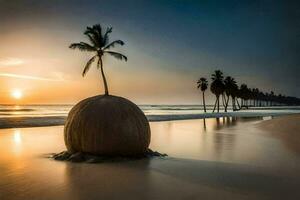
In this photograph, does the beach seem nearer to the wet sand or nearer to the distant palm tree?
the wet sand

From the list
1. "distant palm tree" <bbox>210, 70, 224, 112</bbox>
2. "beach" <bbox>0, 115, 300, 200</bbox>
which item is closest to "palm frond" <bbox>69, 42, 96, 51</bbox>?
"beach" <bbox>0, 115, 300, 200</bbox>

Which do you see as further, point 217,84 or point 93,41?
point 217,84

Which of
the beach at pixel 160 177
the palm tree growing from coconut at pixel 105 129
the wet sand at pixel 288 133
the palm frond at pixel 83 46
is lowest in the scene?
the wet sand at pixel 288 133

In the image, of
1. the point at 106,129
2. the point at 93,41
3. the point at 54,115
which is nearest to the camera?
the point at 106,129

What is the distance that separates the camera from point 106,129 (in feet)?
38.8

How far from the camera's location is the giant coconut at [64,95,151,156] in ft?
39.0

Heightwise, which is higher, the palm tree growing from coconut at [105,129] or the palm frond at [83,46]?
the palm frond at [83,46]

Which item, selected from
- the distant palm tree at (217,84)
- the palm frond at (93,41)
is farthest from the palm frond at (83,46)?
the distant palm tree at (217,84)

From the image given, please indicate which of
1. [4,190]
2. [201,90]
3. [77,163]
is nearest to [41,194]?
[4,190]

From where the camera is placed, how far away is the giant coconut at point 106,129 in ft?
39.0

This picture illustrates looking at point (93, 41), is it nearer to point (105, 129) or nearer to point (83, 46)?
point (83, 46)

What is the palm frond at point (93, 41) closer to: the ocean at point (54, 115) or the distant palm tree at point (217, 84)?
the ocean at point (54, 115)

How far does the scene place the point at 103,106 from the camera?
12320 millimetres

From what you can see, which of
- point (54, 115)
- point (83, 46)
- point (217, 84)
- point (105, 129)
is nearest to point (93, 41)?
point (83, 46)
